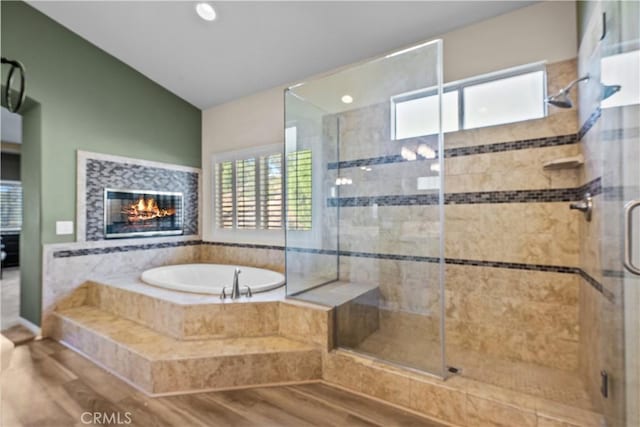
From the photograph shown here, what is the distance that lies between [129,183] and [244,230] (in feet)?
4.86

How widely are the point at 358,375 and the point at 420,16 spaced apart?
2841mm

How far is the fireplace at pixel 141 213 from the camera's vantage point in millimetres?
3510

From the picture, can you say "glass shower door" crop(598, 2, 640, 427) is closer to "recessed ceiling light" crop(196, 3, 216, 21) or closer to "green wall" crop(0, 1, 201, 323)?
"recessed ceiling light" crop(196, 3, 216, 21)

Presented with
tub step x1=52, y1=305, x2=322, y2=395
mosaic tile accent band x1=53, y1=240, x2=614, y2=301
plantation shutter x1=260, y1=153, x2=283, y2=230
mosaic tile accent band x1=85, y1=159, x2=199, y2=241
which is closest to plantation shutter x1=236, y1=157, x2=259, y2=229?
plantation shutter x1=260, y1=153, x2=283, y2=230

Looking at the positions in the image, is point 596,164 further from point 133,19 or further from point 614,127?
point 133,19

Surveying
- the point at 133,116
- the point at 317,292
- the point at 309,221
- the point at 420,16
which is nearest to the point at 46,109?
the point at 133,116

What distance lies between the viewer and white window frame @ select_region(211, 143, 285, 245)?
371cm

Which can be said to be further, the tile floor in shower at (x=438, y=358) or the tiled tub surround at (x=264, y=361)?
the tile floor in shower at (x=438, y=358)

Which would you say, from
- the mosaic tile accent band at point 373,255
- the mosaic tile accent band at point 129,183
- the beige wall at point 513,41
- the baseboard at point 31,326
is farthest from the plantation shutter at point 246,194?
the beige wall at point 513,41

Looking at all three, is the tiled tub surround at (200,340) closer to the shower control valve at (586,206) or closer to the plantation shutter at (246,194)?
the plantation shutter at (246,194)

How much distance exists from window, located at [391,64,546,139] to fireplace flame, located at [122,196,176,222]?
3098mm

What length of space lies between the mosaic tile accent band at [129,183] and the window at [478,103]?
9.72ft

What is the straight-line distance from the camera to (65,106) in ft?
10.3

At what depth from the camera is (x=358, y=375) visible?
2.10 m
